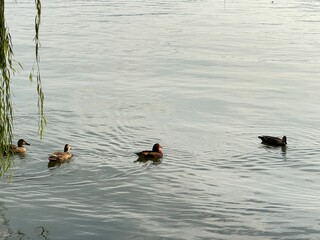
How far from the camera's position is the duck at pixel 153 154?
62.1 feet

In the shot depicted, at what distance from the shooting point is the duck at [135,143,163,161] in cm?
1892

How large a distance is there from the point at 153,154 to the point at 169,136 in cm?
284

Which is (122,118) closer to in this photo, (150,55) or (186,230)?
(186,230)

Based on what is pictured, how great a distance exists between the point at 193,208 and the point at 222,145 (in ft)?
17.7

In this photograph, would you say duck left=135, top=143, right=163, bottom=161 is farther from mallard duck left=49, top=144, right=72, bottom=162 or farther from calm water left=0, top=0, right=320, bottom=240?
mallard duck left=49, top=144, right=72, bottom=162

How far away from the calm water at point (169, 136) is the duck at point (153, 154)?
0.23m

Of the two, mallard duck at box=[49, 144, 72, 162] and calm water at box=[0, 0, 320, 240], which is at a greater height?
mallard duck at box=[49, 144, 72, 162]

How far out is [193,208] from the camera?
15.7 metres

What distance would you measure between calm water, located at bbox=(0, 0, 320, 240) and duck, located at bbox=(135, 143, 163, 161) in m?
0.23

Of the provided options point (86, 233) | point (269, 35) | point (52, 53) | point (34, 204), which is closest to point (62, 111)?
point (34, 204)

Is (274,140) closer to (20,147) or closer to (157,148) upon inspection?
(157,148)

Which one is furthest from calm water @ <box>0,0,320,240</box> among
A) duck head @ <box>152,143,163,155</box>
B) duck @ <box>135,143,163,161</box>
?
duck head @ <box>152,143,163,155</box>

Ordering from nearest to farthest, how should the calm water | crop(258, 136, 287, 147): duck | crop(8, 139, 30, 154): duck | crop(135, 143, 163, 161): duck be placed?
the calm water, crop(8, 139, 30, 154): duck, crop(135, 143, 163, 161): duck, crop(258, 136, 287, 147): duck

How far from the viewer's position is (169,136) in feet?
71.7
